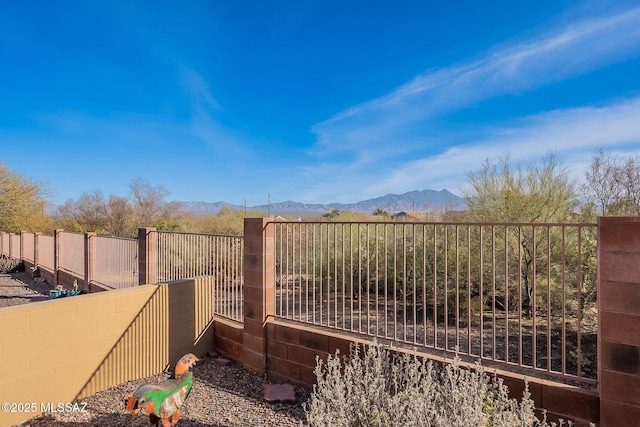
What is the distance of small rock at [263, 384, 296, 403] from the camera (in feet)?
11.4

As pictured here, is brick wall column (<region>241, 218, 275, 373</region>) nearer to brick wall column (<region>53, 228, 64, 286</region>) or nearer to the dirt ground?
the dirt ground

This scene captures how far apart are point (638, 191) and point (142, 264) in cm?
1247

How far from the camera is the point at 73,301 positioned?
3.53 m

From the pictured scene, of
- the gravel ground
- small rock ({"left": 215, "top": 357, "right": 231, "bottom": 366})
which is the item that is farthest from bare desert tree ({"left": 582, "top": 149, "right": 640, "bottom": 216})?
small rock ({"left": 215, "top": 357, "right": 231, "bottom": 366})

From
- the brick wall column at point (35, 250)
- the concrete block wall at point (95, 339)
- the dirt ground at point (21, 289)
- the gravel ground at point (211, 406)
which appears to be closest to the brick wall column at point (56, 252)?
the dirt ground at point (21, 289)

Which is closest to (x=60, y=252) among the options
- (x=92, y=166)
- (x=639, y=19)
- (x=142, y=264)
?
(x=142, y=264)

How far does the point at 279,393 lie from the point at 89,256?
25.9 feet

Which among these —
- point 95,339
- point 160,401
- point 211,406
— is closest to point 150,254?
point 95,339

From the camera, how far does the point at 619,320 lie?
7.18 feet

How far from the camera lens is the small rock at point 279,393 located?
11.4 feet

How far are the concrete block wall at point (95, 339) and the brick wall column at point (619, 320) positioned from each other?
15.4 ft

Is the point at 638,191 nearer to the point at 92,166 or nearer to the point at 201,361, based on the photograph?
the point at 201,361

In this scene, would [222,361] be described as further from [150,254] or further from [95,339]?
[150,254]

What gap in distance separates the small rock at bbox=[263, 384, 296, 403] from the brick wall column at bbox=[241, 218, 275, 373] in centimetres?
53
